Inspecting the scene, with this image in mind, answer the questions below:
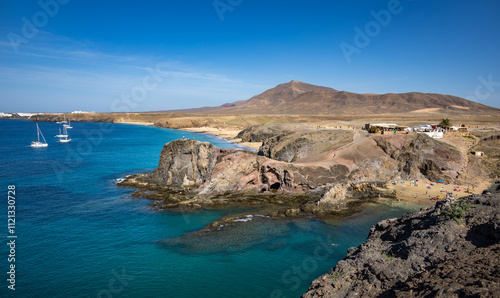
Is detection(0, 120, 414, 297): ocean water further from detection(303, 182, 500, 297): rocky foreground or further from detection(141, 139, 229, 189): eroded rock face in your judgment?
detection(141, 139, 229, 189): eroded rock face

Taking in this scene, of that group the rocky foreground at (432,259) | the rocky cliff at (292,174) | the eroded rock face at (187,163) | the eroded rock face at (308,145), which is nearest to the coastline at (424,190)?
the rocky cliff at (292,174)

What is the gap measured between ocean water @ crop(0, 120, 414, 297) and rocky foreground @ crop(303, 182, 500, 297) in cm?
641

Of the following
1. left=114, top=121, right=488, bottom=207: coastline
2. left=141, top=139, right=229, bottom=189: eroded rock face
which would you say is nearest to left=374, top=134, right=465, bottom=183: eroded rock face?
left=114, top=121, right=488, bottom=207: coastline

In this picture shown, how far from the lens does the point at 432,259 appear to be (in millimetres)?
12367

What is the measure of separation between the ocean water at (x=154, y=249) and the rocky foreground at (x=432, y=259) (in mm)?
6412

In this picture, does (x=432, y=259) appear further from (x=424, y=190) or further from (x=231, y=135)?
(x=231, y=135)

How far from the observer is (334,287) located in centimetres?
1304

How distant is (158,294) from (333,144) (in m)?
43.0

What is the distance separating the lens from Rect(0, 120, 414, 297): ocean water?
19281 millimetres

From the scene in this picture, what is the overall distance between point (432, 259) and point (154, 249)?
67.3 ft

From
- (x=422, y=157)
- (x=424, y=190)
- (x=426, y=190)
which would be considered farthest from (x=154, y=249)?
(x=422, y=157)

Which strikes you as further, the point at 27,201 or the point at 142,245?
the point at 27,201

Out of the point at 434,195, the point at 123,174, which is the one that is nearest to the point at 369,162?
the point at 434,195

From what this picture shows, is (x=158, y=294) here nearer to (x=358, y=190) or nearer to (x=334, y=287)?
(x=334, y=287)
